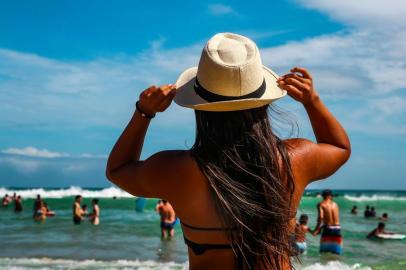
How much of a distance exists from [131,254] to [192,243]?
11779 millimetres

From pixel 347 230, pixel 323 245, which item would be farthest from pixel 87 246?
pixel 347 230

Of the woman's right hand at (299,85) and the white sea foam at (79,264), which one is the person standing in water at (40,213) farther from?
the woman's right hand at (299,85)

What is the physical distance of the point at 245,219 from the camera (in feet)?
6.37

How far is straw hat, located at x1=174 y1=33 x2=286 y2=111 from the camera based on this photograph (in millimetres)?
1945

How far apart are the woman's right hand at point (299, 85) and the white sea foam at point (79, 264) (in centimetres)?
922

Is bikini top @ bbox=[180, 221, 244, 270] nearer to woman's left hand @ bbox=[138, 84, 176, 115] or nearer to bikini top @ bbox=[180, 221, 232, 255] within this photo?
bikini top @ bbox=[180, 221, 232, 255]

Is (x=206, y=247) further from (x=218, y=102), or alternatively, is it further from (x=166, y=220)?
(x=166, y=220)

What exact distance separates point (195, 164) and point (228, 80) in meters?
0.30

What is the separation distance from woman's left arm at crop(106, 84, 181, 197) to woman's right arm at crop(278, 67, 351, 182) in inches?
16.9

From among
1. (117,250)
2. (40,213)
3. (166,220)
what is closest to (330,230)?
(117,250)

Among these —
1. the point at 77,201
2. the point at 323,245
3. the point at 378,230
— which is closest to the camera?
the point at 323,245

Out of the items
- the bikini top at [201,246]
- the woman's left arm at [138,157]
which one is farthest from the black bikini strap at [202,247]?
the woman's left arm at [138,157]

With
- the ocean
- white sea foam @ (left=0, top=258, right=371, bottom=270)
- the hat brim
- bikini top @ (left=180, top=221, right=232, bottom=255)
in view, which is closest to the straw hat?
the hat brim

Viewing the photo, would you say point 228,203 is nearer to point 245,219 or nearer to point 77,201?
point 245,219
